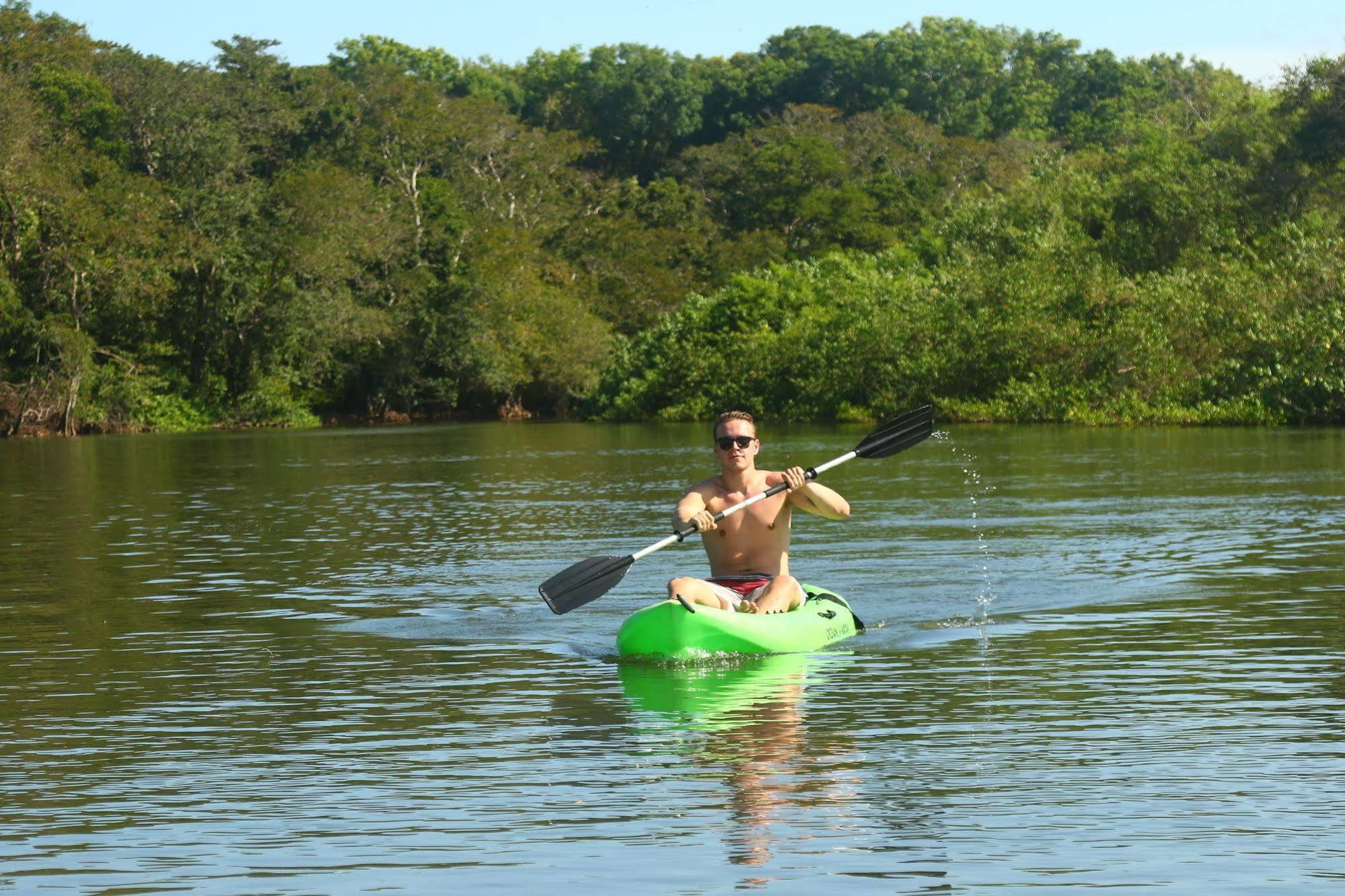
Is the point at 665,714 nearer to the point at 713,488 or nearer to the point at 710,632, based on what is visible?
the point at 710,632

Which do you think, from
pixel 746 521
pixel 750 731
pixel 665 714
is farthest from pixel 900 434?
pixel 750 731

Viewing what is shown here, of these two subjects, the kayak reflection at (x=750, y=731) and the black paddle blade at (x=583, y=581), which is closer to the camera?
the kayak reflection at (x=750, y=731)

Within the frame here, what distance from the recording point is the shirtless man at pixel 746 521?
995 centimetres

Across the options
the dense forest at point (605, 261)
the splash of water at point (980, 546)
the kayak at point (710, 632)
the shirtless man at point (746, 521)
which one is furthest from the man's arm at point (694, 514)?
the dense forest at point (605, 261)

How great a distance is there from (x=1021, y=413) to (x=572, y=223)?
3090 cm

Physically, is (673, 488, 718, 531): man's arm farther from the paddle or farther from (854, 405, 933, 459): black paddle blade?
(854, 405, 933, 459): black paddle blade

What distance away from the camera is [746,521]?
10266 mm

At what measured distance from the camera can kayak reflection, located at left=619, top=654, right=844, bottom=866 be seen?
5.98m

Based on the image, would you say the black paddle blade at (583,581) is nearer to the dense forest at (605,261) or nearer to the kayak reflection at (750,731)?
the kayak reflection at (750,731)

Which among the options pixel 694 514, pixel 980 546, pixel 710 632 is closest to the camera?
pixel 710 632

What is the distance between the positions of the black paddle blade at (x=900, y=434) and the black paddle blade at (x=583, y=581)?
7.59ft

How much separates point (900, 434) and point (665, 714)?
4.72 meters

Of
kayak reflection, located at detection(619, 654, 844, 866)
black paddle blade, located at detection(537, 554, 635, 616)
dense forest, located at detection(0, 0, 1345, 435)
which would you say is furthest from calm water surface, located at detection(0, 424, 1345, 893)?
dense forest, located at detection(0, 0, 1345, 435)

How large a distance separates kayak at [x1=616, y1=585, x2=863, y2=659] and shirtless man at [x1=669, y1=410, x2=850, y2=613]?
0.21 metres
